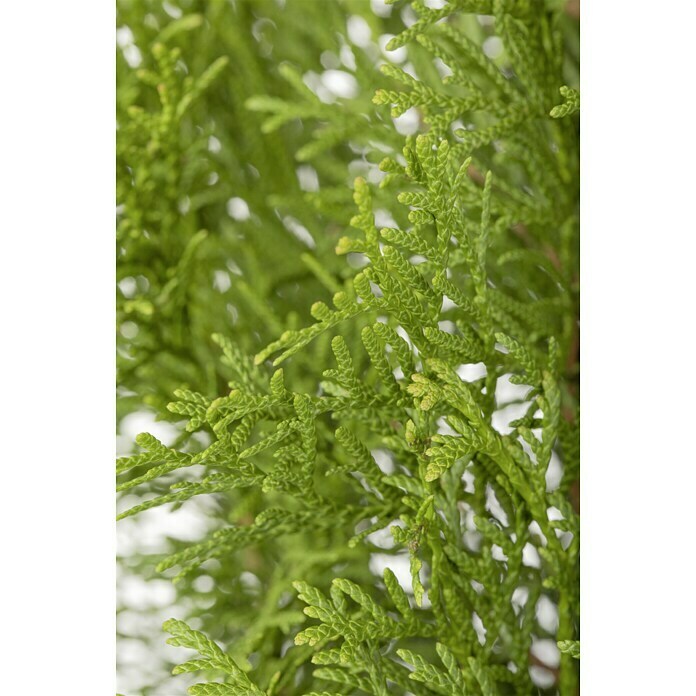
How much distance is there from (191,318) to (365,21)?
373 mm

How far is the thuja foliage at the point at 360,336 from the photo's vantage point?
50 centimetres

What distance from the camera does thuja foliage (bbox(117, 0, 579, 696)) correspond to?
50 cm

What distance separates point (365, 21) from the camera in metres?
0.82

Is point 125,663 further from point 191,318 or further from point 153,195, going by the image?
point 153,195

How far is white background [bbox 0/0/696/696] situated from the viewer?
424 millimetres

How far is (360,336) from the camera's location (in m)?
0.75

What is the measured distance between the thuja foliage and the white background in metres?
0.05
